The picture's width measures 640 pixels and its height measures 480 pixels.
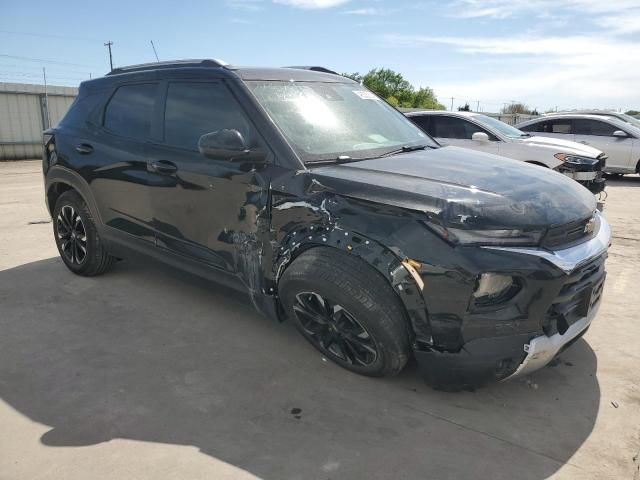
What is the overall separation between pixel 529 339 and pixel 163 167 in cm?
→ 261

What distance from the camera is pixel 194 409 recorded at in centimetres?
278

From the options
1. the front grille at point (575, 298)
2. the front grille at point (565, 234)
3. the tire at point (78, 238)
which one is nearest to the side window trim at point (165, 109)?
the tire at point (78, 238)

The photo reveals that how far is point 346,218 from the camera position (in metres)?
2.73

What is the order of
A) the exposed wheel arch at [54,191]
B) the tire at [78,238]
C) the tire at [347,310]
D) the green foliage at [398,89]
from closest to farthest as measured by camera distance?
the tire at [347,310], the tire at [78,238], the exposed wheel arch at [54,191], the green foliage at [398,89]

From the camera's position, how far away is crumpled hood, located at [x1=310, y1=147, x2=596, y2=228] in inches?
98.8

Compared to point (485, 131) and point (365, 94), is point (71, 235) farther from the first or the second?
point (485, 131)

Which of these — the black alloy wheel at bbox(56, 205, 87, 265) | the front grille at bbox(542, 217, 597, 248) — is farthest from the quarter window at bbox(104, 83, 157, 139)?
the front grille at bbox(542, 217, 597, 248)

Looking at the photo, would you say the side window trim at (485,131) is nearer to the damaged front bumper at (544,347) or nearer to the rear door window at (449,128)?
the rear door window at (449,128)

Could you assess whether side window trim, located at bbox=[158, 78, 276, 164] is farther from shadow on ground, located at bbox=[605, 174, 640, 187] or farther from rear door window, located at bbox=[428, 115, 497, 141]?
shadow on ground, located at bbox=[605, 174, 640, 187]

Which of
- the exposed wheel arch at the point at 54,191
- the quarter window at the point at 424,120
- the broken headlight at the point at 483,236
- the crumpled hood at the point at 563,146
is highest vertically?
the quarter window at the point at 424,120

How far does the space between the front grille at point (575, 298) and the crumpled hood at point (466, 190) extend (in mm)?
285

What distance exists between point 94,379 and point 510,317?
2.38 m

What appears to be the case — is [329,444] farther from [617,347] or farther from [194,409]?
[617,347]

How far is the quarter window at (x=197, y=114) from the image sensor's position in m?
3.34
